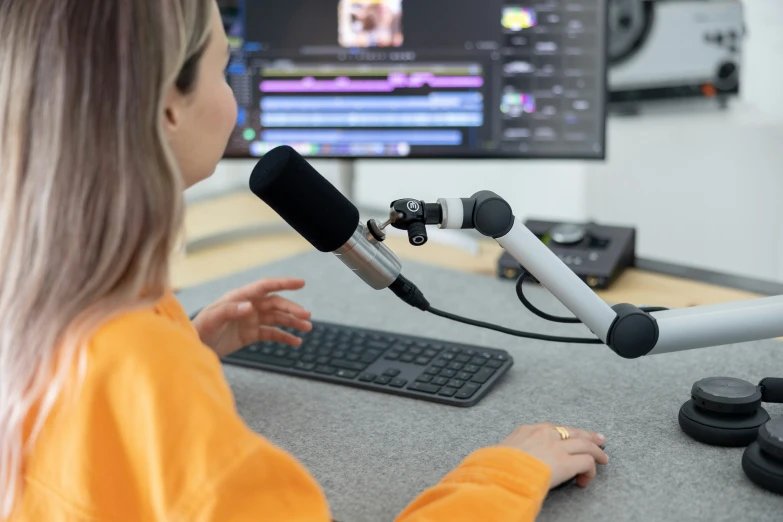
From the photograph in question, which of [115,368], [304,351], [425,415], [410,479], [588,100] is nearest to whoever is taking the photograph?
[115,368]

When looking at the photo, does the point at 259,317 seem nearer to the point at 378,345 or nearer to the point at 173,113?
the point at 378,345

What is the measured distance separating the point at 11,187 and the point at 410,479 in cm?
36

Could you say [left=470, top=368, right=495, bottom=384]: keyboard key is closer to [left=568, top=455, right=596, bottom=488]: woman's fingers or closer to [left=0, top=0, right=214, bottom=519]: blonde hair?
[left=568, top=455, right=596, bottom=488]: woman's fingers

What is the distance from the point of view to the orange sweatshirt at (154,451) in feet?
1.76

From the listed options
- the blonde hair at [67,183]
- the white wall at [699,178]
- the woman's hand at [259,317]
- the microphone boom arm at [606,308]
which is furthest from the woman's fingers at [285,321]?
the white wall at [699,178]

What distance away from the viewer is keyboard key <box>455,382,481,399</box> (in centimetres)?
83

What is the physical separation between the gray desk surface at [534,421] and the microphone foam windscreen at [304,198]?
18 cm

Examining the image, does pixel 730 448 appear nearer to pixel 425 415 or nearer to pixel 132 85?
pixel 425 415

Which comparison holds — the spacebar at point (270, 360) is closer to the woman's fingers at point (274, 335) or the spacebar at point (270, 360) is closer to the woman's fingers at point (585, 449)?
the woman's fingers at point (274, 335)

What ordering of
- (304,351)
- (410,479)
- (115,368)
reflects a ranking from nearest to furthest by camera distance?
1. (115,368)
2. (410,479)
3. (304,351)

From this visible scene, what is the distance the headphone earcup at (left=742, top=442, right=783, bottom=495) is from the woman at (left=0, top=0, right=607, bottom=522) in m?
0.32

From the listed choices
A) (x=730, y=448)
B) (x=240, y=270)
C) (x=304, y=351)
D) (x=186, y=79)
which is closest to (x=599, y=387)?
(x=730, y=448)

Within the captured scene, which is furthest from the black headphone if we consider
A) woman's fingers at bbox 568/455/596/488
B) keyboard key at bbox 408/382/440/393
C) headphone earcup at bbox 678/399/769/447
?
keyboard key at bbox 408/382/440/393

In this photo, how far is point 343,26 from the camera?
1.26 meters
